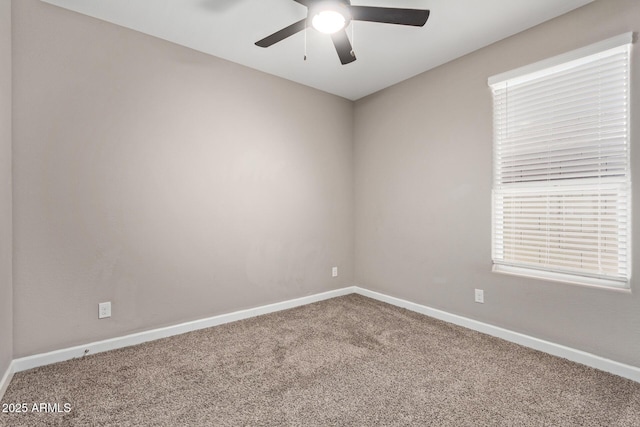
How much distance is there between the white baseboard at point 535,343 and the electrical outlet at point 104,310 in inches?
107

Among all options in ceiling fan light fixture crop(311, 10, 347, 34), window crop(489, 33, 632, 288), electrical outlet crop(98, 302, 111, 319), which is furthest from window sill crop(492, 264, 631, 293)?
electrical outlet crop(98, 302, 111, 319)

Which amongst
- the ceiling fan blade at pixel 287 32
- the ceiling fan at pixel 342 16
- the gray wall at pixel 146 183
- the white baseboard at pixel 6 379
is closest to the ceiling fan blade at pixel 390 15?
the ceiling fan at pixel 342 16

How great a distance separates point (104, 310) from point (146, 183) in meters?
1.02

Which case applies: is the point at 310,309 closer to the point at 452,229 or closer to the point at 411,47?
the point at 452,229

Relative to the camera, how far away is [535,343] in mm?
2396

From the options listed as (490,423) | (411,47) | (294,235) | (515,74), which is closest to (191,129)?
(294,235)

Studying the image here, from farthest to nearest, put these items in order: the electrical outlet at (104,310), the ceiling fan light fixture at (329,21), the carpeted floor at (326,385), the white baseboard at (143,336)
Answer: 1. the electrical outlet at (104,310)
2. the white baseboard at (143,336)
3. the ceiling fan light fixture at (329,21)
4. the carpeted floor at (326,385)

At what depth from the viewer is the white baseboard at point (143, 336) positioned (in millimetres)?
A: 2119

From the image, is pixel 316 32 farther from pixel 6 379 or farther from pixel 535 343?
pixel 6 379

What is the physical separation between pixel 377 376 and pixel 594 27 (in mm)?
2768

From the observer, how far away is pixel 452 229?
118 inches

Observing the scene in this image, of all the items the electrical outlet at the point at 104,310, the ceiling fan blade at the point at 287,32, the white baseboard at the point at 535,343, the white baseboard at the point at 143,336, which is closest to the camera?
the ceiling fan blade at the point at 287,32

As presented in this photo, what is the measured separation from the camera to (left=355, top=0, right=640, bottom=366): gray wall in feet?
6.90

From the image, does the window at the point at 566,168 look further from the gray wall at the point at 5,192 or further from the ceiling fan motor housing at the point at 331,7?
the gray wall at the point at 5,192
